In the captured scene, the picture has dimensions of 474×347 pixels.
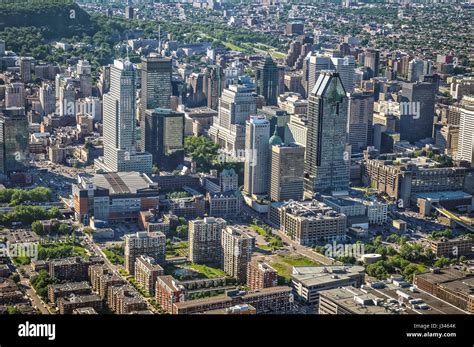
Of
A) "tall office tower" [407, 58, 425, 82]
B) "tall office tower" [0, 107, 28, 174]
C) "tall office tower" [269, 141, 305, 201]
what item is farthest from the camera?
"tall office tower" [407, 58, 425, 82]

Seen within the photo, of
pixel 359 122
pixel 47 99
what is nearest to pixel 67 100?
pixel 47 99

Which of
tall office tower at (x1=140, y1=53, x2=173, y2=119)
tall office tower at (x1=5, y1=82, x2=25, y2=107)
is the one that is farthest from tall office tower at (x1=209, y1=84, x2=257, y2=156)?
tall office tower at (x1=5, y1=82, x2=25, y2=107)

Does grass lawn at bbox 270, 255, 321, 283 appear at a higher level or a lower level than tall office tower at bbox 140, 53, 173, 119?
lower

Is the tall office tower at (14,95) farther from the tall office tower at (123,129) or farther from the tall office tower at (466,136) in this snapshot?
the tall office tower at (466,136)

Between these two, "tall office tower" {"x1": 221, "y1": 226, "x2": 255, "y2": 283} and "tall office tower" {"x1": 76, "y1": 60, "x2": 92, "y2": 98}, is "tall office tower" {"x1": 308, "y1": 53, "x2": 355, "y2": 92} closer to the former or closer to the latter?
"tall office tower" {"x1": 76, "y1": 60, "x2": 92, "y2": 98}

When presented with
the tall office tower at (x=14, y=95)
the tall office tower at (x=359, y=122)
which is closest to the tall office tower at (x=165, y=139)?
the tall office tower at (x=359, y=122)

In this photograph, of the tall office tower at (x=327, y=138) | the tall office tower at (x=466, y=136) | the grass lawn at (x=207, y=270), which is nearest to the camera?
the grass lawn at (x=207, y=270)
